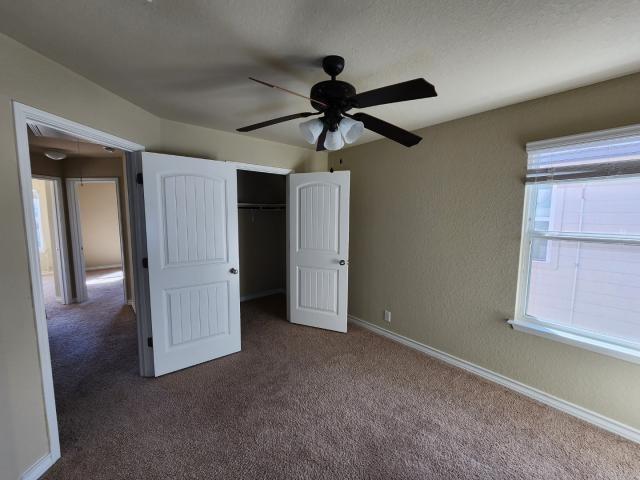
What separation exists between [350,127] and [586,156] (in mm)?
1686

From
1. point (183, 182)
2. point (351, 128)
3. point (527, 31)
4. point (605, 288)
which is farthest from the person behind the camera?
point (183, 182)

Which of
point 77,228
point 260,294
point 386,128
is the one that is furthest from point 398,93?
point 77,228

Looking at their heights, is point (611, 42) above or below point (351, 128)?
above

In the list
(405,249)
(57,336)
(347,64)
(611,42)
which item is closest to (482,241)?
(405,249)

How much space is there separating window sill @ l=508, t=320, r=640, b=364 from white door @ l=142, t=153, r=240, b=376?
2.61 m

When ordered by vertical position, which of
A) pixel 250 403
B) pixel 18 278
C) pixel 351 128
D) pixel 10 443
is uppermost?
pixel 351 128

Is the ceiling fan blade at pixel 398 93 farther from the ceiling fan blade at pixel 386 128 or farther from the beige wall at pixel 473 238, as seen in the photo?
the beige wall at pixel 473 238

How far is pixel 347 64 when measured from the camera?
161 centimetres

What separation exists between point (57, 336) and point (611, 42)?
5.32 m

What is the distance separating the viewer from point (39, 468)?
151 centimetres

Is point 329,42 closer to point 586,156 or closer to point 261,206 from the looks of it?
point 586,156

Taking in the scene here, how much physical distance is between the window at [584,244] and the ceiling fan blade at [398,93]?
1.41 metres

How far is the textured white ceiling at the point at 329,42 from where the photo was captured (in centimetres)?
117

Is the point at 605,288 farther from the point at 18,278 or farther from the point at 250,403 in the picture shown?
the point at 18,278
